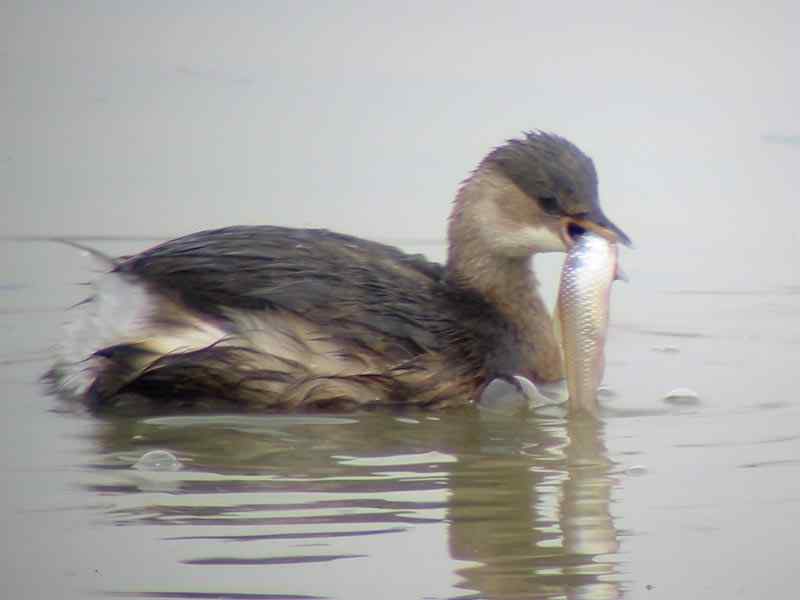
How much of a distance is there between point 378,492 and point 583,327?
5.06 ft

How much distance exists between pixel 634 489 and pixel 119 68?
740 centimetres

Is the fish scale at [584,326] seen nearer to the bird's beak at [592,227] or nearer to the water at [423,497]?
the water at [423,497]

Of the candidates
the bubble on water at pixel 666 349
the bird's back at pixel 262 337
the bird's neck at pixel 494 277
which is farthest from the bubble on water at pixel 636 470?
the bubble on water at pixel 666 349

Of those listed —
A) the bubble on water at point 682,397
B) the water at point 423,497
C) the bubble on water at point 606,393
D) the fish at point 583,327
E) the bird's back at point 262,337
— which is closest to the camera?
the water at point 423,497

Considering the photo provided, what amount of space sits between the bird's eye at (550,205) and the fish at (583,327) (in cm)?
63

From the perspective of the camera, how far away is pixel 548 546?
5.51m

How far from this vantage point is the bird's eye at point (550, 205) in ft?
26.5

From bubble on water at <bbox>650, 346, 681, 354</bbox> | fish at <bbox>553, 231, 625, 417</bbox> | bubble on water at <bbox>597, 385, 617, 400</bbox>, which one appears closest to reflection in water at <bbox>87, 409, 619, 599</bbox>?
fish at <bbox>553, 231, 625, 417</bbox>

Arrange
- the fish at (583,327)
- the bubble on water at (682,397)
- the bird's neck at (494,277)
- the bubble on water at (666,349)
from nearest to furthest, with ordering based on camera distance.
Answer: the fish at (583,327), the bubble on water at (682,397), the bird's neck at (494,277), the bubble on water at (666,349)

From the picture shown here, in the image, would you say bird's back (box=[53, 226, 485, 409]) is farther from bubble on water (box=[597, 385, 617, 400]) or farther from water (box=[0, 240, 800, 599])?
bubble on water (box=[597, 385, 617, 400])

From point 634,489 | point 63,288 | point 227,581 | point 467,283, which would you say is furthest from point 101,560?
point 63,288

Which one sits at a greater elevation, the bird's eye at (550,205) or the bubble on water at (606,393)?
the bird's eye at (550,205)

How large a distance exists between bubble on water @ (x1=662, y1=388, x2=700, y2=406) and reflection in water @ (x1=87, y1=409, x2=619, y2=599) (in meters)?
0.54

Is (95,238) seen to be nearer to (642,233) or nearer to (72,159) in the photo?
(72,159)
